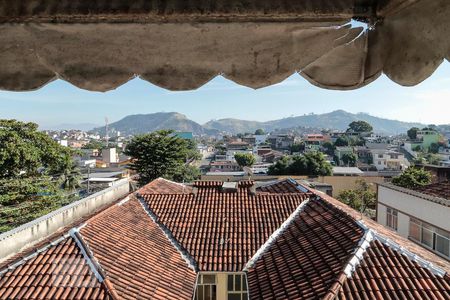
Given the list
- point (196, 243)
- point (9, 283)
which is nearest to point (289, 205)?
point (196, 243)

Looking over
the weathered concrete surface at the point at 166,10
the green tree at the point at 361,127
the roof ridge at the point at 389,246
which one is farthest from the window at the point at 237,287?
the green tree at the point at 361,127

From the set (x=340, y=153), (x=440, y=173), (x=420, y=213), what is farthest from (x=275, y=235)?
(x=340, y=153)

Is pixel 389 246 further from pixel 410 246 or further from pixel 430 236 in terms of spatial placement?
pixel 430 236

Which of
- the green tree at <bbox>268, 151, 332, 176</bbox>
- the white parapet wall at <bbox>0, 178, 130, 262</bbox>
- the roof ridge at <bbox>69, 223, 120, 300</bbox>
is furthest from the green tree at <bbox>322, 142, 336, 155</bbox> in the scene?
the roof ridge at <bbox>69, 223, 120, 300</bbox>

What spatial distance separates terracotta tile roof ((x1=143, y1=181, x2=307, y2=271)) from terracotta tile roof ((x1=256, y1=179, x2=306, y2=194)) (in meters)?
2.04

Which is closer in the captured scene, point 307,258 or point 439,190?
point 307,258

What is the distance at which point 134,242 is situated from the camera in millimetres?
11672

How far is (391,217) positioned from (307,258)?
9389 mm

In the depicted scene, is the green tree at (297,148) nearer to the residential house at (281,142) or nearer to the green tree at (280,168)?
the residential house at (281,142)

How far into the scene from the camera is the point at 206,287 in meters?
11.5

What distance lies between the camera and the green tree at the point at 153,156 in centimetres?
3962

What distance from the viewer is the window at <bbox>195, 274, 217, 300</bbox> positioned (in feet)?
37.3

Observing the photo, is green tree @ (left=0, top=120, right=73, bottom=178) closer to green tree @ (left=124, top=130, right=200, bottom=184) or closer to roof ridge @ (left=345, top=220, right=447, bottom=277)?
green tree @ (left=124, top=130, right=200, bottom=184)

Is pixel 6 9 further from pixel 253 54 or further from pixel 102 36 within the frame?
pixel 253 54
